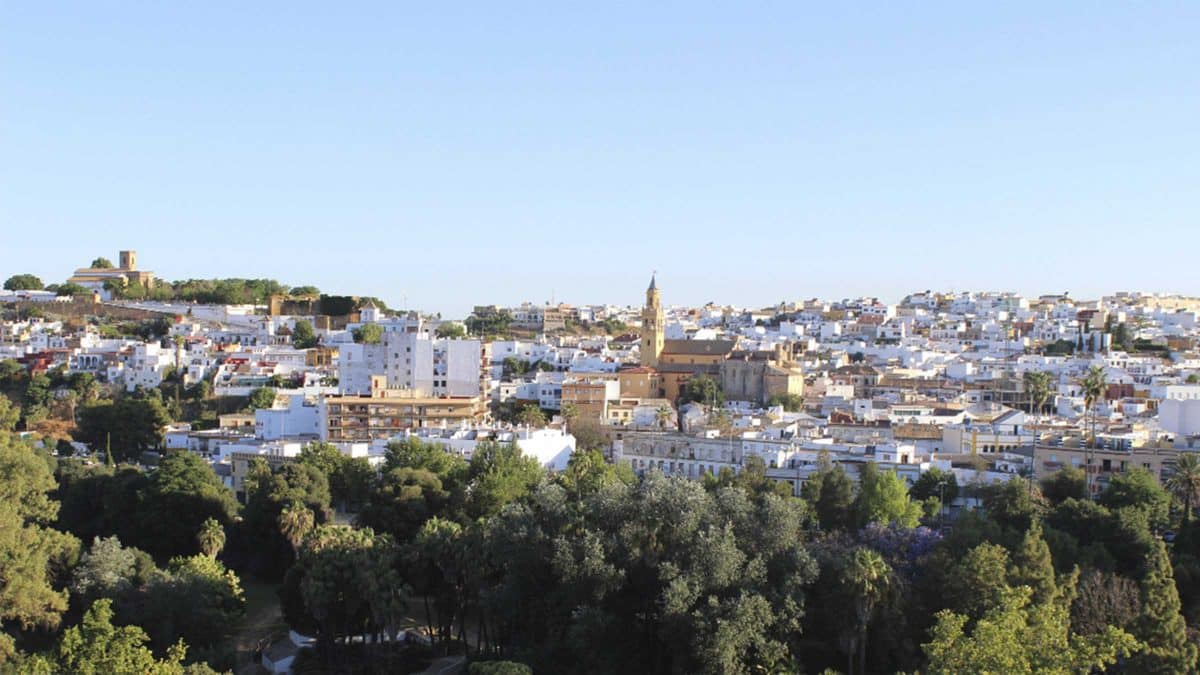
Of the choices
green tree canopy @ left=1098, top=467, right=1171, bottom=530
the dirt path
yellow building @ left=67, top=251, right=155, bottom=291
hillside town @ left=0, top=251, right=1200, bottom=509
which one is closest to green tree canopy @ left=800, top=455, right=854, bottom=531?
hillside town @ left=0, top=251, right=1200, bottom=509

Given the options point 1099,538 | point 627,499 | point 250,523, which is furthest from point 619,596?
point 250,523

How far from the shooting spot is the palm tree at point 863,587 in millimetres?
19125

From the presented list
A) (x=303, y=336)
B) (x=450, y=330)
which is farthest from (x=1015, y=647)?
(x=303, y=336)

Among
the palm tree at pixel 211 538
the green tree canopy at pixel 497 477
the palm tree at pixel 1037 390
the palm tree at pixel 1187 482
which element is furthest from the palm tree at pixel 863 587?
the palm tree at pixel 1037 390

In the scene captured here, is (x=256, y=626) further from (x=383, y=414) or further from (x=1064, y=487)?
(x=1064, y=487)

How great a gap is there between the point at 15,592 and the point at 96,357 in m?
35.3

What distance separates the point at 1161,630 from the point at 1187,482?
9.19 m

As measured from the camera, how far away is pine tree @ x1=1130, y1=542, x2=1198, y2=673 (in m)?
15.8

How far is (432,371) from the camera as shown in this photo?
47.8 m

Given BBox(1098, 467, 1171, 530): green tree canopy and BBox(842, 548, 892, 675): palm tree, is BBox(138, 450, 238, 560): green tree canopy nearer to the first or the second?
BBox(842, 548, 892, 675): palm tree

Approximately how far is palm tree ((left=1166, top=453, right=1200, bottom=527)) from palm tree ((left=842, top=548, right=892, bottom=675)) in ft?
27.9

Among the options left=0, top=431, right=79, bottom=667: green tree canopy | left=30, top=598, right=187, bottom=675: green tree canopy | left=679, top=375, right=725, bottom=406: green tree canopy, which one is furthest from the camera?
left=679, top=375, right=725, bottom=406: green tree canopy

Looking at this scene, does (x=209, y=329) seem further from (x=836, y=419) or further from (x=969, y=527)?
(x=969, y=527)

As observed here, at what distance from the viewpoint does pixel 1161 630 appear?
16844 millimetres
